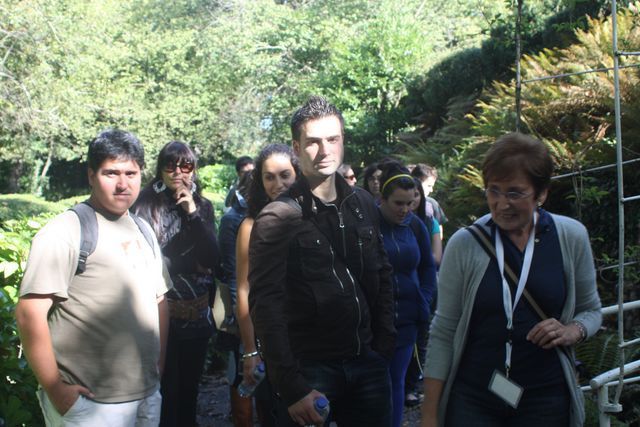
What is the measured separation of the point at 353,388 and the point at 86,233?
1.36m

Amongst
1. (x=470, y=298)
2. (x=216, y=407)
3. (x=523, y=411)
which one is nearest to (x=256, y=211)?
(x=470, y=298)

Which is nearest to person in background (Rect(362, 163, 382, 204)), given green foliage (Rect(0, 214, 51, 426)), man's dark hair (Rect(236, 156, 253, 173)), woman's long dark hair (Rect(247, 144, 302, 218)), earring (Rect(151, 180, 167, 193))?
man's dark hair (Rect(236, 156, 253, 173))

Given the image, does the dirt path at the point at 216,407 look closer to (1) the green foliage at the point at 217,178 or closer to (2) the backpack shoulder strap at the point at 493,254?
(2) the backpack shoulder strap at the point at 493,254

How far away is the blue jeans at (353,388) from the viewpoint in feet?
10.1

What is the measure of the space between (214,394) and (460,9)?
3343 centimetres

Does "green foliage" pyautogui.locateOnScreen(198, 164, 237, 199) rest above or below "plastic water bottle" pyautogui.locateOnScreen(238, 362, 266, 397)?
above

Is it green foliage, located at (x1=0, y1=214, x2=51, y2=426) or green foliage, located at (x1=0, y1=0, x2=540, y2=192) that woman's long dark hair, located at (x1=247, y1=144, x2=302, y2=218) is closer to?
green foliage, located at (x1=0, y1=214, x2=51, y2=426)

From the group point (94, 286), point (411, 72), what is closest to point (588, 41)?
point (94, 286)

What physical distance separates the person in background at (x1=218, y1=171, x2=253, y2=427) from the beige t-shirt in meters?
1.78

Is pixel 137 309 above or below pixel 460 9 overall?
below

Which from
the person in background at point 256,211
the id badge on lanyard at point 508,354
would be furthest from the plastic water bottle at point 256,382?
the id badge on lanyard at point 508,354

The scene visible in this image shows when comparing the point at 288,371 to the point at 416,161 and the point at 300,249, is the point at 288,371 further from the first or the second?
the point at 416,161

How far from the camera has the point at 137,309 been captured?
3.32m

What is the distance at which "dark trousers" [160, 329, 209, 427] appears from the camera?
4797mm
